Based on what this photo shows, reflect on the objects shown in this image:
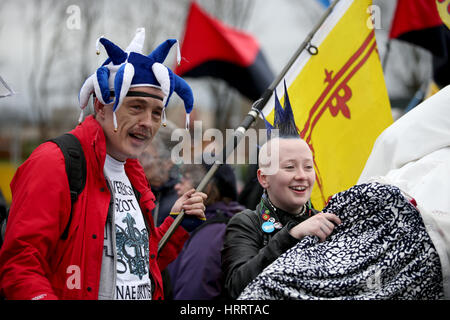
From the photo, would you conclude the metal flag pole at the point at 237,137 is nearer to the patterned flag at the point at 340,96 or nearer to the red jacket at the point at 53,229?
the patterned flag at the point at 340,96

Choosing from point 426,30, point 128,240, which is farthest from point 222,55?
point 128,240

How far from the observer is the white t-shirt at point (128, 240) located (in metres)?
2.15

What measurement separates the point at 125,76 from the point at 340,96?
60.3 inches

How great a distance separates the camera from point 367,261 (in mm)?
1890

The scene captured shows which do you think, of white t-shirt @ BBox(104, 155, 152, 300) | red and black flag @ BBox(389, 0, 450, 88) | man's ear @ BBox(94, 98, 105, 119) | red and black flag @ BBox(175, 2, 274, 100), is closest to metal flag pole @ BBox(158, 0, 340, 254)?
white t-shirt @ BBox(104, 155, 152, 300)

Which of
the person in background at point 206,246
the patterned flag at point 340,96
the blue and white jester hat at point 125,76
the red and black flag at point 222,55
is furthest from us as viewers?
the red and black flag at point 222,55

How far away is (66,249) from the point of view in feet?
6.47

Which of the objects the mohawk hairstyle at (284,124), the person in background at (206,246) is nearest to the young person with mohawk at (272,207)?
the mohawk hairstyle at (284,124)

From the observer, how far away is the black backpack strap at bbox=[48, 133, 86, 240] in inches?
78.5

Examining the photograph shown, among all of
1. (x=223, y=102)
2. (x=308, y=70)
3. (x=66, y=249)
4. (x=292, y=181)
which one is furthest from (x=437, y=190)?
(x=223, y=102)

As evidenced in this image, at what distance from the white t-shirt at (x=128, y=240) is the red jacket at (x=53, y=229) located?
0.42 ft

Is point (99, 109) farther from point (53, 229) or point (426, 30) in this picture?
point (426, 30)
